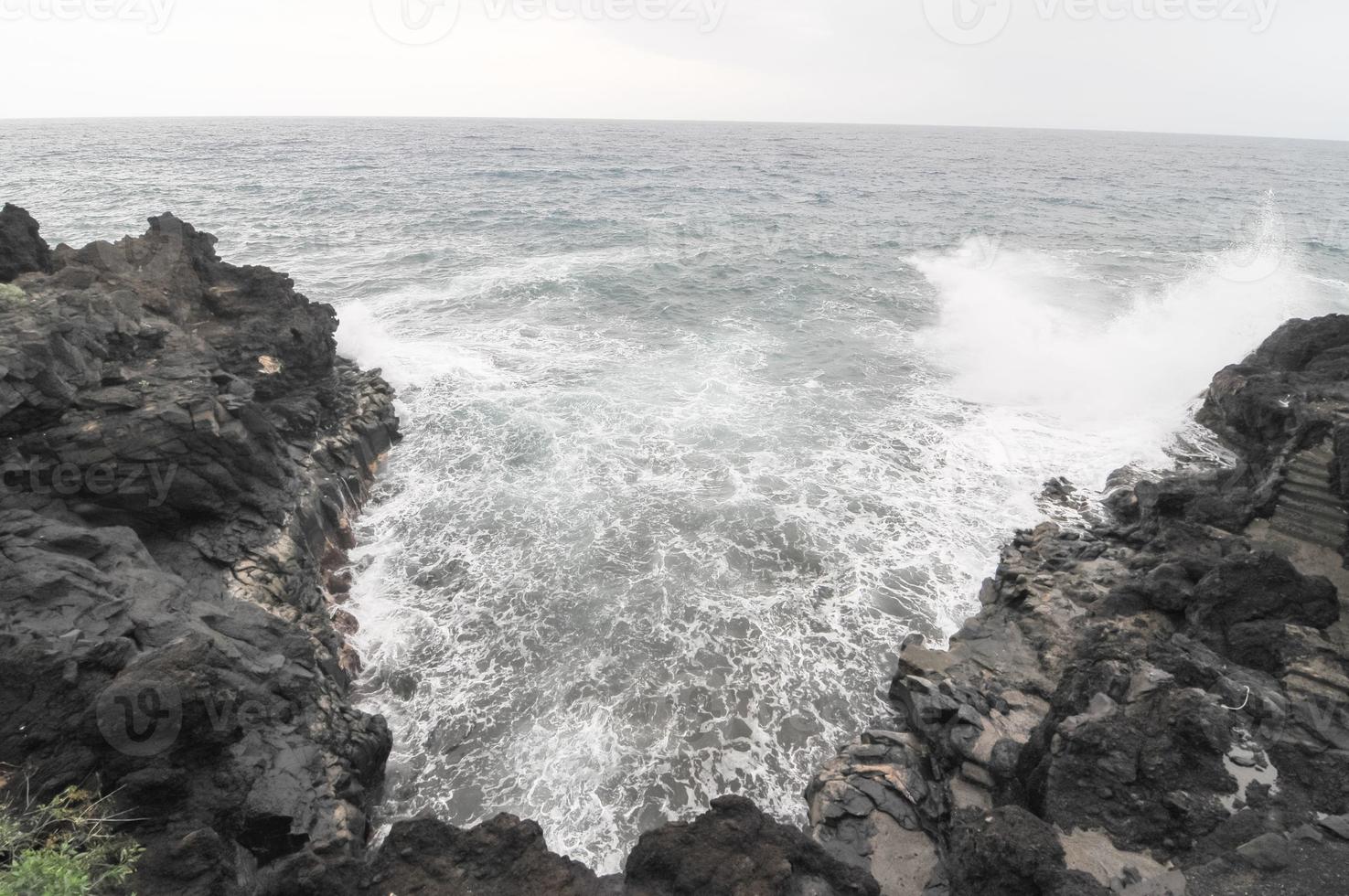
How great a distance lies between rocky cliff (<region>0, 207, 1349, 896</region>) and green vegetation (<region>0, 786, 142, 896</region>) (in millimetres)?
419

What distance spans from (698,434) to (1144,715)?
1302cm


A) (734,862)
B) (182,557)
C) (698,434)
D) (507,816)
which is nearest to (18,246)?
(182,557)

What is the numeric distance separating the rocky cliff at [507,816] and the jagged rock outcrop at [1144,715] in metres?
0.04

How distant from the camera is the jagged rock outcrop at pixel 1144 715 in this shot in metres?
6.67

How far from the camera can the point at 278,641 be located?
9.86 metres

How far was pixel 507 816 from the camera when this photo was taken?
22.7ft

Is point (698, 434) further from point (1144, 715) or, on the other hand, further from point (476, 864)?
point (476, 864)

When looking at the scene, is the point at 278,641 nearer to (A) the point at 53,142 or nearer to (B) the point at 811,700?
(B) the point at 811,700

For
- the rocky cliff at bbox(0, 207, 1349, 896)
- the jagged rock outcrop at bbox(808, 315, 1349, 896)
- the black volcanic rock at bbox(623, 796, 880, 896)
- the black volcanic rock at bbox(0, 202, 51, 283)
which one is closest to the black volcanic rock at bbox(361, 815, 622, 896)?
the rocky cliff at bbox(0, 207, 1349, 896)

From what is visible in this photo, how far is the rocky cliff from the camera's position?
6590mm

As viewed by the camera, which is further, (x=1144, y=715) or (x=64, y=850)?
(x=1144, y=715)

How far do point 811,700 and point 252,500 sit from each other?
11.7 meters

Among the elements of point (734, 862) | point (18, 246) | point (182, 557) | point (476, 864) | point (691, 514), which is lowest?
point (691, 514)

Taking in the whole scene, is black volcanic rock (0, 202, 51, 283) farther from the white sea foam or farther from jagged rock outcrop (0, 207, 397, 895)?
the white sea foam
